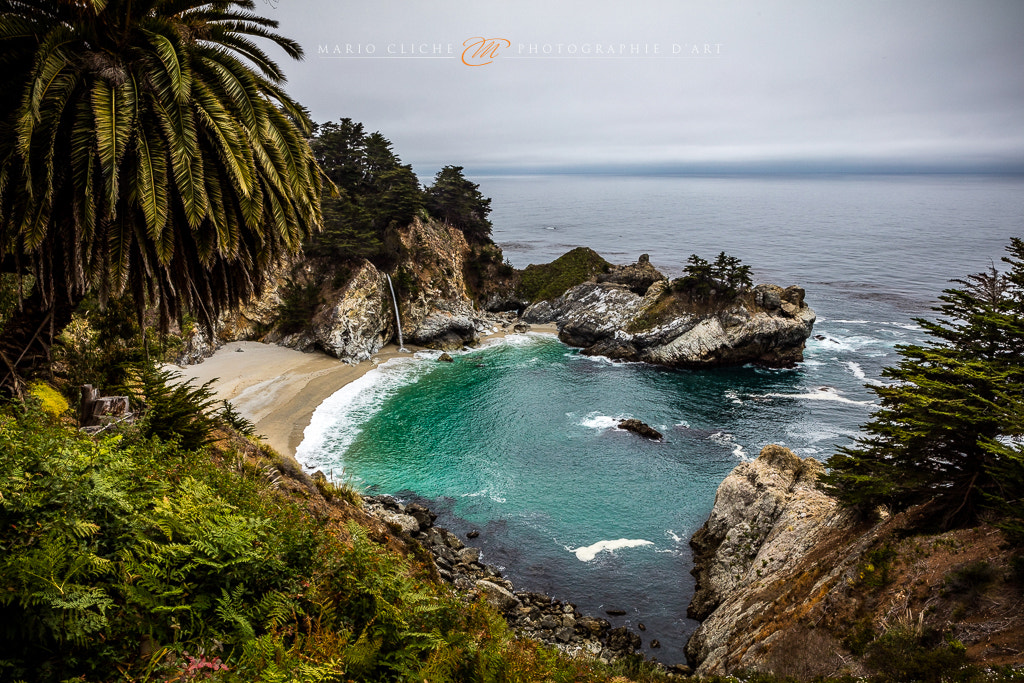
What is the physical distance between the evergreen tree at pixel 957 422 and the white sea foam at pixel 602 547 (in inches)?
484

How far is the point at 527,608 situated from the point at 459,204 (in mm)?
58034

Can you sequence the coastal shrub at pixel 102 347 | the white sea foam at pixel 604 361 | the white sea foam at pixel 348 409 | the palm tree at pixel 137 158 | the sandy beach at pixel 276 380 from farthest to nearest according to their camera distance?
1. the white sea foam at pixel 604 361
2. the sandy beach at pixel 276 380
3. the white sea foam at pixel 348 409
4. the coastal shrub at pixel 102 347
5. the palm tree at pixel 137 158

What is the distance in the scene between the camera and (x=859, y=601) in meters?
13.7

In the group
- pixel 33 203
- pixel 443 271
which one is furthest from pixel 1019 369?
pixel 443 271

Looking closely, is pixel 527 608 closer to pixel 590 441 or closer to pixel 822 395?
pixel 590 441

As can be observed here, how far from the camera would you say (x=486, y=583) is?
2223 cm

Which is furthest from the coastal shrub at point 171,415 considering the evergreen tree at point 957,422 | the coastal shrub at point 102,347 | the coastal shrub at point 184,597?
the evergreen tree at point 957,422

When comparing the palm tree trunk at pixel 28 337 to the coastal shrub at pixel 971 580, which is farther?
the coastal shrub at pixel 971 580

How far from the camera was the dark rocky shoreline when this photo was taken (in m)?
20.1

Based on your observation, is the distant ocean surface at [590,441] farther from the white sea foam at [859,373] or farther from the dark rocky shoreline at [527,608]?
the dark rocky shoreline at [527,608]

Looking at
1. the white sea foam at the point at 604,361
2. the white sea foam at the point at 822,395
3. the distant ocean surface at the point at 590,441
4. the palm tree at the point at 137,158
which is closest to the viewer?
the palm tree at the point at 137,158

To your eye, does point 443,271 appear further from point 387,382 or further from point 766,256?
point 766,256

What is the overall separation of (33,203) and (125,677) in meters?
7.16

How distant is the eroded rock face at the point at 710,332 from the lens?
52.7 m
